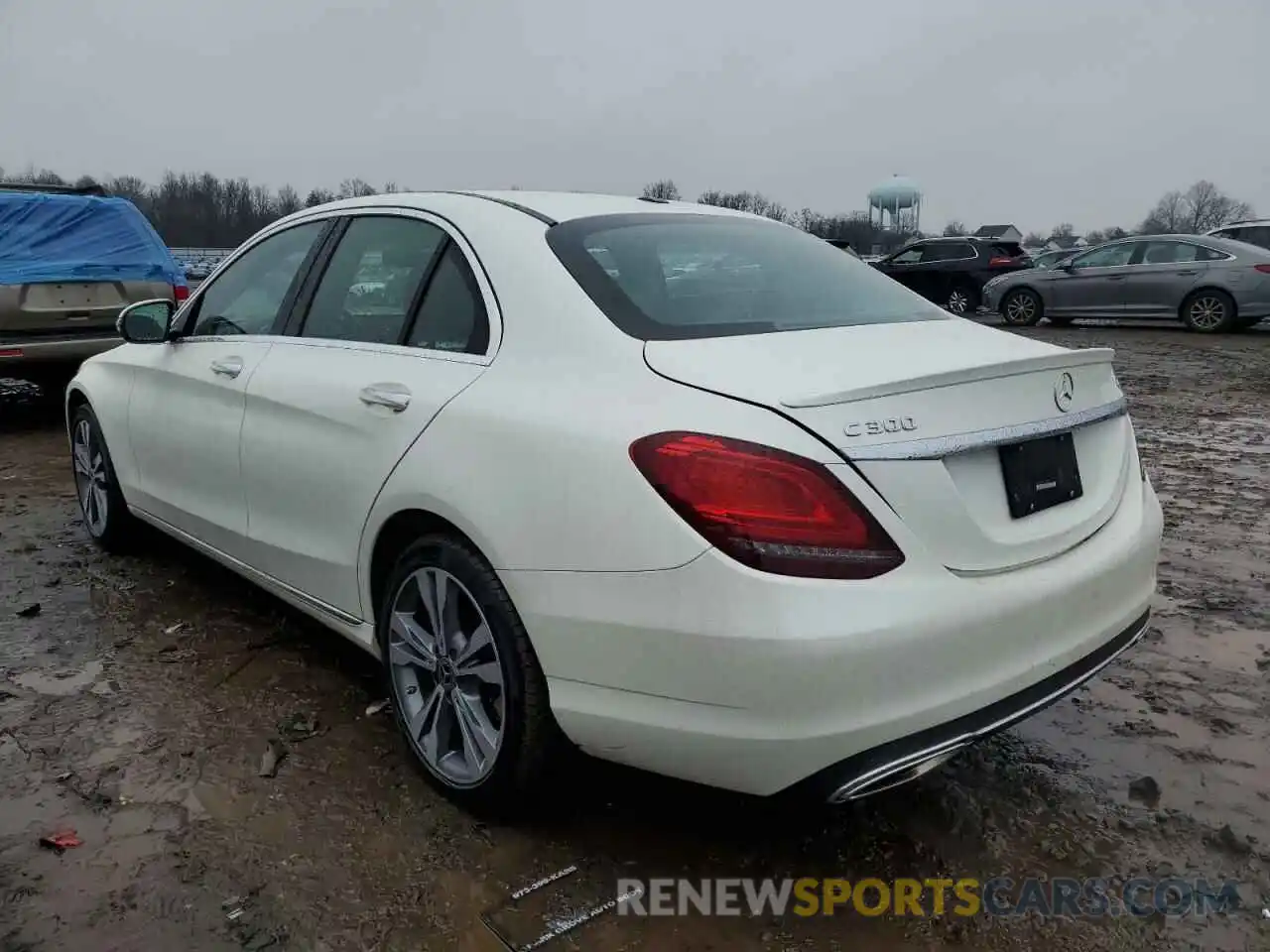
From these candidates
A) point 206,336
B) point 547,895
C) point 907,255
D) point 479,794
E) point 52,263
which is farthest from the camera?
point 907,255

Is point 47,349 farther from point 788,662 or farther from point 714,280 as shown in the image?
point 788,662

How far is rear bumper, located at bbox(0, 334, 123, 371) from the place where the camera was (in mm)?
7352

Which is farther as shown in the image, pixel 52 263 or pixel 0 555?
pixel 52 263

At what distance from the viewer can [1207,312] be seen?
14.6 metres

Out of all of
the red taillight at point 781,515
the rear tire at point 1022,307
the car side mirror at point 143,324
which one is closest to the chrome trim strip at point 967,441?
the red taillight at point 781,515

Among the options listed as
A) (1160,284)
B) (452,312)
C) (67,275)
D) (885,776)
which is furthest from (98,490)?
(1160,284)

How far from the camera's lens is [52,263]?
7684 mm

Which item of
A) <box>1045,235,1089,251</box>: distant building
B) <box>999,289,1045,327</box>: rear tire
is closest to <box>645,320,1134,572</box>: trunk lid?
<box>999,289,1045,327</box>: rear tire

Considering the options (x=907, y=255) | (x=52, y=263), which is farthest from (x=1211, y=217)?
(x=52, y=263)

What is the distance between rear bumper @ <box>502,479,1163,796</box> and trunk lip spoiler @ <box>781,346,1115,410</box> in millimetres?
338

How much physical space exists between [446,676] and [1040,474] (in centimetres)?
149

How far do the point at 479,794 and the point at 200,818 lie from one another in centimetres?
73

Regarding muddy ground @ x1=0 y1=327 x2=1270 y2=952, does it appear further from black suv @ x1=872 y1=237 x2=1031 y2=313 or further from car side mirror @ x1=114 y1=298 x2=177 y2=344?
black suv @ x1=872 y1=237 x2=1031 y2=313

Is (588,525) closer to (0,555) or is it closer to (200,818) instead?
(200,818)
